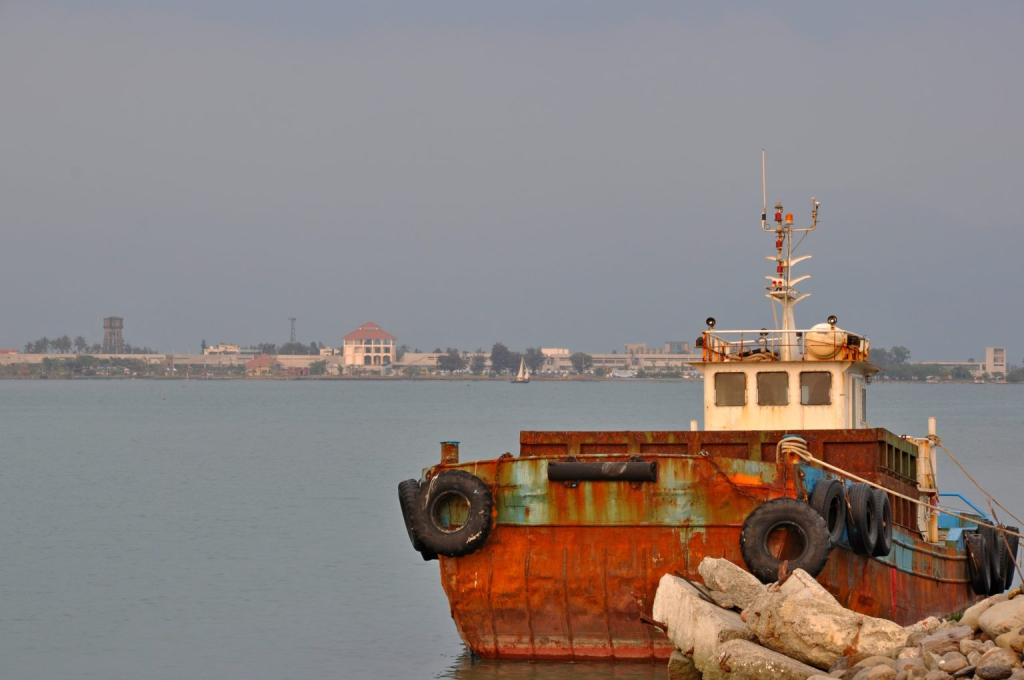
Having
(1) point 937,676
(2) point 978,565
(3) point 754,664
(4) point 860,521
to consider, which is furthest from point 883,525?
(2) point 978,565

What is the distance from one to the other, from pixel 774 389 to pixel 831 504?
14.0ft

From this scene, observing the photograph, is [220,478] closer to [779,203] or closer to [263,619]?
[263,619]

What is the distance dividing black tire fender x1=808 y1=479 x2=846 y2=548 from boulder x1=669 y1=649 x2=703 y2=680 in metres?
2.38

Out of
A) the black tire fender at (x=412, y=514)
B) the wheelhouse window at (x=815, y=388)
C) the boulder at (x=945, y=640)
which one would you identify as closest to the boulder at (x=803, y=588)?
the boulder at (x=945, y=640)

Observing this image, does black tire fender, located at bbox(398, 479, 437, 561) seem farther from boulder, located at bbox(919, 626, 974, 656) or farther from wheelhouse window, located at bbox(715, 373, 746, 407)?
boulder, located at bbox(919, 626, 974, 656)

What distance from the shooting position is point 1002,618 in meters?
16.2

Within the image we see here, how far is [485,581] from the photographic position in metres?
19.9

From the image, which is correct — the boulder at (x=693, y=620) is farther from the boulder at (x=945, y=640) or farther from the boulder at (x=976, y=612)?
the boulder at (x=976, y=612)

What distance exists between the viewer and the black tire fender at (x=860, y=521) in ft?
63.3

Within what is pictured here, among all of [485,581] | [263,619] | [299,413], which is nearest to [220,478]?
[263,619]

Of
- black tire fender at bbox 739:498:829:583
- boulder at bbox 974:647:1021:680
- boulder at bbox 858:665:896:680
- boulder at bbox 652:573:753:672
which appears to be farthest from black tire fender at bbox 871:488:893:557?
boulder at bbox 974:647:1021:680

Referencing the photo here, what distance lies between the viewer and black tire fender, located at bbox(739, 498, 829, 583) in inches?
730

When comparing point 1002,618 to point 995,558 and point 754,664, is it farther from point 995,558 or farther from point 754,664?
point 995,558

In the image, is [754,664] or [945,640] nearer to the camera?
[945,640]
